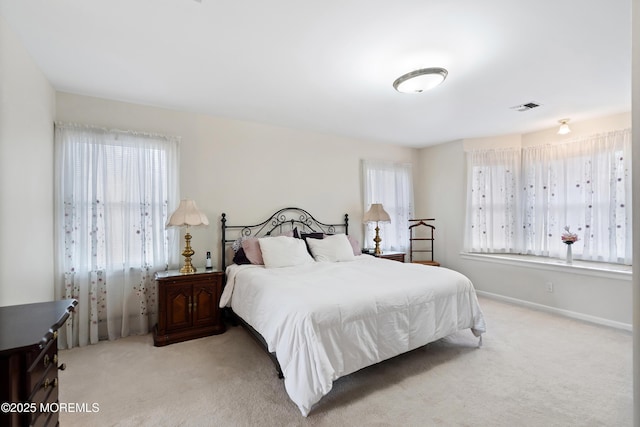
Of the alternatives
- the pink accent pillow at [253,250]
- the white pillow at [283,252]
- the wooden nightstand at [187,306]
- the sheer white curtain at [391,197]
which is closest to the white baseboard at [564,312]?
the sheer white curtain at [391,197]

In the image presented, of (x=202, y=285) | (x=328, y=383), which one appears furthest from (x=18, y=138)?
(x=328, y=383)

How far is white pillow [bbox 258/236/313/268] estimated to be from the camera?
3.28 metres

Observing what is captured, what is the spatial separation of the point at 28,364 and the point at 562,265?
16.3 ft

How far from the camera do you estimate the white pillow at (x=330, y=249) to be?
367 cm

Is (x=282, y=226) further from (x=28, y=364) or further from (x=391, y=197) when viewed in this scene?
(x=28, y=364)

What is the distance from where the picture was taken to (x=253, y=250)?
11.3 feet

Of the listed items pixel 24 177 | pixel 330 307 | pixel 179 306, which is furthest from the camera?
pixel 179 306

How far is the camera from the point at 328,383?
1.84m

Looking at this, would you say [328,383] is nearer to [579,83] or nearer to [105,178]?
[105,178]

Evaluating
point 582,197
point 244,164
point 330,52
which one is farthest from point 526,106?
point 244,164

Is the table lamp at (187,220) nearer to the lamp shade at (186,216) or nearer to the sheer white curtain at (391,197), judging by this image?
the lamp shade at (186,216)

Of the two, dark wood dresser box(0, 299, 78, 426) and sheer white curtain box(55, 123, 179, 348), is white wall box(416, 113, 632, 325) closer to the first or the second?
sheer white curtain box(55, 123, 179, 348)

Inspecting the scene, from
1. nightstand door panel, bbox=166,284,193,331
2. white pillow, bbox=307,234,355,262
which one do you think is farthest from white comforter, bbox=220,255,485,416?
white pillow, bbox=307,234,355,262

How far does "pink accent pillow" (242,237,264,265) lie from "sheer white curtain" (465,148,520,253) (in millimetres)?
3418
